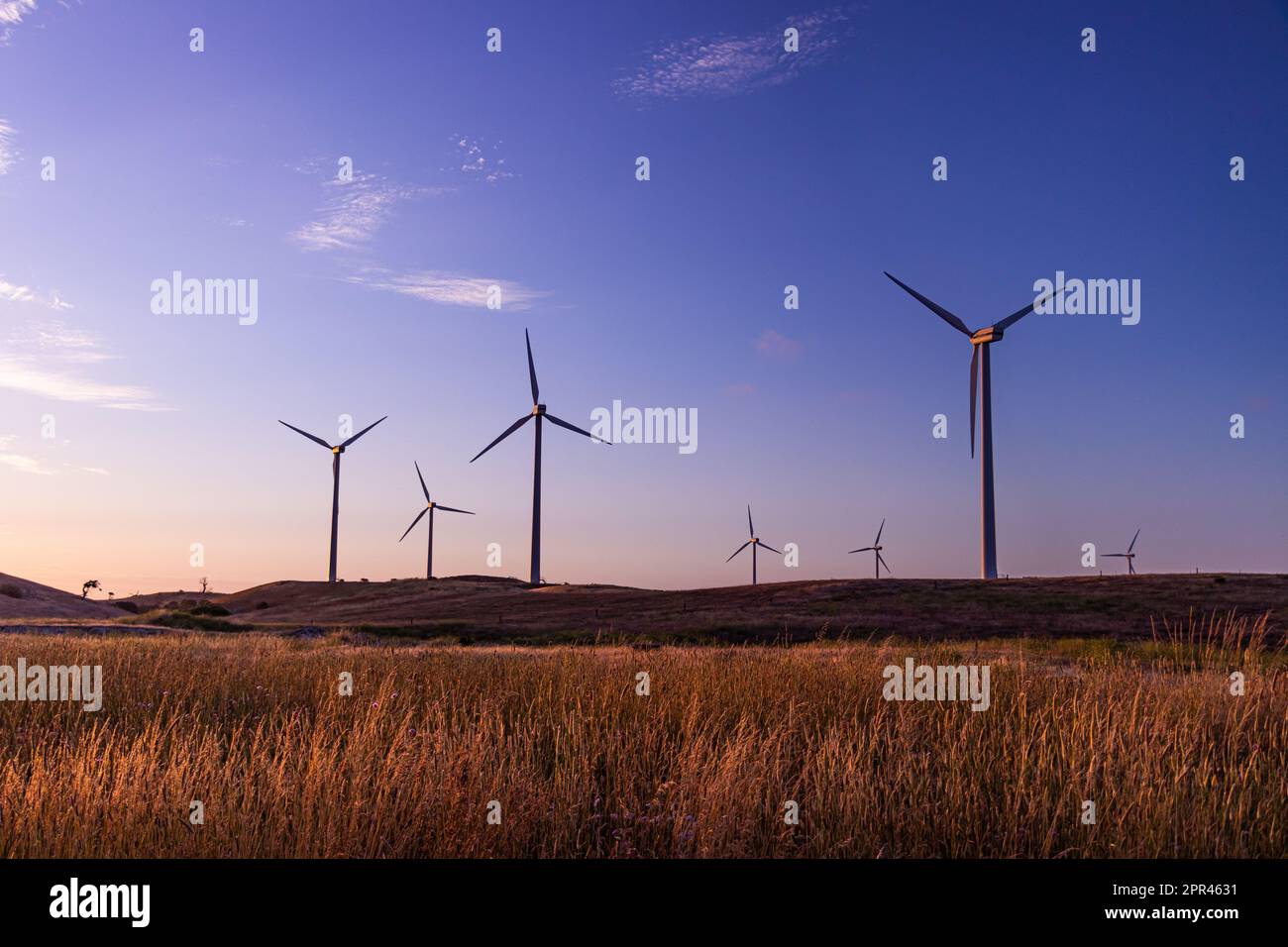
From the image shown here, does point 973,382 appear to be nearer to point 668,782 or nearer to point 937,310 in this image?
point 937,310

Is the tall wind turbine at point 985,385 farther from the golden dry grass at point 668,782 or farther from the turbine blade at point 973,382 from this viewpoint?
the golden dry grass at point 668,782

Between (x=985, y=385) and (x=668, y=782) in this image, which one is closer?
(x=668, y=782)

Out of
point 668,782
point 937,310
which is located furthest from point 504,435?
point 668,782

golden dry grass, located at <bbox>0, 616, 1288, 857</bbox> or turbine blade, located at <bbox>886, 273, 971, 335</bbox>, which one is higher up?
turbine blade, located at <bbox>886, 273, 971, 335</bbox>

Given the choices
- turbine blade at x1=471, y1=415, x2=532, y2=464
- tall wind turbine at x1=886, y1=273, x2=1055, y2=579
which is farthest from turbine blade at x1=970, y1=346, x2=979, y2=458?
turbine blade at x1=471, y1=415, x2=532, y2=464

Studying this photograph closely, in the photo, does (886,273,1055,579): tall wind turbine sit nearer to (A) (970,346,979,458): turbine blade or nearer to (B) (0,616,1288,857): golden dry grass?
(A) (970,346,979,458): turbine blade

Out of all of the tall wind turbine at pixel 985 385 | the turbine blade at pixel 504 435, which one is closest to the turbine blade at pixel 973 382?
the tall wind turbine at pixel 985 385

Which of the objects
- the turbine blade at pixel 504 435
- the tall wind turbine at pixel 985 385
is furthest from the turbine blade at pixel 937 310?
the turbine blade at pixel 504 435

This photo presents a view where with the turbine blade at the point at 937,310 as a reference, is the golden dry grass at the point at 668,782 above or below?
below

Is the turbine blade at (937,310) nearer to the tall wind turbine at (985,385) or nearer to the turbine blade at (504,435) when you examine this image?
the tall wind turbine at (985,385)

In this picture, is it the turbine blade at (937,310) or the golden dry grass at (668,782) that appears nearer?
the golden dry grass at (668,782)
